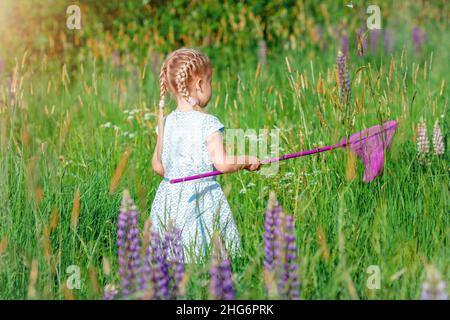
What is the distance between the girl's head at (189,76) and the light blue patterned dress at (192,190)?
0.07m

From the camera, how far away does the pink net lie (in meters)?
3.48

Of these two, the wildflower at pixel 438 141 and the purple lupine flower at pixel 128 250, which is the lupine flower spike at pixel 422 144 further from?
the purple lupine flower at pixel 128 250

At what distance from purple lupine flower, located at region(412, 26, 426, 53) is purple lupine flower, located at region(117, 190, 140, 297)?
480 cm

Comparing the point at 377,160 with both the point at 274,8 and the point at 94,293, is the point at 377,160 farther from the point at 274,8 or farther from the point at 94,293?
the point at 274,8

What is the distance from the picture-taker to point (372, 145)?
11.8ft

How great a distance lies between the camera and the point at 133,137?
477cm

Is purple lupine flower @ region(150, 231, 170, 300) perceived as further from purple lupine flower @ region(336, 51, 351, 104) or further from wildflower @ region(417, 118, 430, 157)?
wildflower @ region(417, 118, 430, 157)

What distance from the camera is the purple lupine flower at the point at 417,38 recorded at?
6.76 m

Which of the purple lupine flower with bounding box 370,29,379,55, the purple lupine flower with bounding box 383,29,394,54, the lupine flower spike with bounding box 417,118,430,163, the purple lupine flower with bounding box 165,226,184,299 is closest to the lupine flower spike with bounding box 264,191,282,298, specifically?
the purple lupine flower with bounding box 165,226,184,299

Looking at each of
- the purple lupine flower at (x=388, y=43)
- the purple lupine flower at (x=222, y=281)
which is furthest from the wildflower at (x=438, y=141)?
the purple lupine flower at (x=388, y=43)

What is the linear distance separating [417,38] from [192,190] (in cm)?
441

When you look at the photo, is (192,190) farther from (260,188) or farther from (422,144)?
(422,144)

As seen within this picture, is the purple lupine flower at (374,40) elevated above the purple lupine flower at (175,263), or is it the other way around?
the purple lupine flower at (374,40)
